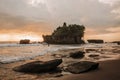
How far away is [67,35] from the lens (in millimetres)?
107062

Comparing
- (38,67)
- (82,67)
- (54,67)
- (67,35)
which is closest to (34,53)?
(54,67)

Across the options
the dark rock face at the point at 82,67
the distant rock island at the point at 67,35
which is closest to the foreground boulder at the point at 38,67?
the dark rock face at the point at 82,67

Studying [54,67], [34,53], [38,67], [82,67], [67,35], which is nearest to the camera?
[82,67]

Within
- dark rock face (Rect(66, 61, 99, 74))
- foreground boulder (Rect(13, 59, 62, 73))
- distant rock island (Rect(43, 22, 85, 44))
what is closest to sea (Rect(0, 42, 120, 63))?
foreground boulder (Rect(13, 59, 62, 73))

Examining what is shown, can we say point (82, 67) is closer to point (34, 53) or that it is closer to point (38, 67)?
point (38, 67)

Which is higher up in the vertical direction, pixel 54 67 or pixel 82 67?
pixel 82 67

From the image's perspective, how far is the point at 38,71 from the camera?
12.4m

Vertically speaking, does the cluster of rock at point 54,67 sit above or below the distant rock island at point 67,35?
below

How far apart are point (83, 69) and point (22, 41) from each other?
92.0 metres

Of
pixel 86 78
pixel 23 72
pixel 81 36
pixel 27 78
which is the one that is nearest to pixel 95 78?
pixel 86 78

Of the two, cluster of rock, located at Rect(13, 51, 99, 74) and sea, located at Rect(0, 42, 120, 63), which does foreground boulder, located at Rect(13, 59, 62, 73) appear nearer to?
cluster of rock, located at Rect(13, 51, 99, 74)

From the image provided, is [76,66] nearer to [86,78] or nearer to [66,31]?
[86,78]

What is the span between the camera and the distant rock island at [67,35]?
349 ft

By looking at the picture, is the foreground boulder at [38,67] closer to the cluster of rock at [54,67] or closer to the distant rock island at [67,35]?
the cluster of rock at [54,67]
